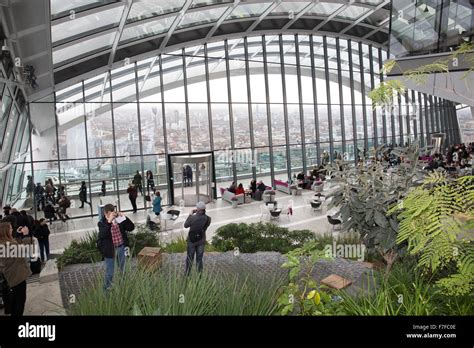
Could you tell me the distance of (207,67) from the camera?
16.0 m

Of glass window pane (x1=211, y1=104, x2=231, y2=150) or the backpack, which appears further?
glass window pane (x1=211, y1=104, x2=231, y2=150)

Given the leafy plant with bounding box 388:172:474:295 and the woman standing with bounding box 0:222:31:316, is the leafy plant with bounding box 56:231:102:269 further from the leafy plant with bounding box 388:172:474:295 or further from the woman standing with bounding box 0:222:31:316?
the leafy plant with bounding box 388:172:474:295

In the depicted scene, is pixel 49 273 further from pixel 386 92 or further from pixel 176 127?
pixel 176 127

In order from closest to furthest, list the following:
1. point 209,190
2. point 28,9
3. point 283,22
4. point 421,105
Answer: point 28,9 < point 209,190 < point 283,22 < point 421,105

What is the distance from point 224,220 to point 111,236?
7.34 meters

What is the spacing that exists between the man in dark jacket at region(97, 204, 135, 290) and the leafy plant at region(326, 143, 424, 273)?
8.76 feet

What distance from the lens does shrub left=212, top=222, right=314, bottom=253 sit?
24.6ft

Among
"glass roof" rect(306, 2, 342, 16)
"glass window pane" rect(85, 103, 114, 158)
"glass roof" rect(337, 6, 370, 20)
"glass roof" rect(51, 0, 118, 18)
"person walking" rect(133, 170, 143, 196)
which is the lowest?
"person walking" rect(133, 170, 143, 196)

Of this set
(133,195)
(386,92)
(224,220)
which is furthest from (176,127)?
(386,92)

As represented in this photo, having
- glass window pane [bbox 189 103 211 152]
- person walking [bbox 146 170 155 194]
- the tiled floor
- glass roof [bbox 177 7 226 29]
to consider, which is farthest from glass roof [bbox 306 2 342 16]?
person walking [bbox 146 170 155 194]

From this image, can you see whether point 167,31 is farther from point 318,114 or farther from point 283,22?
point 318,114

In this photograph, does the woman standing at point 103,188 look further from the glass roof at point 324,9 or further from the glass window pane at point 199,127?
the glass roof at point 324,9
